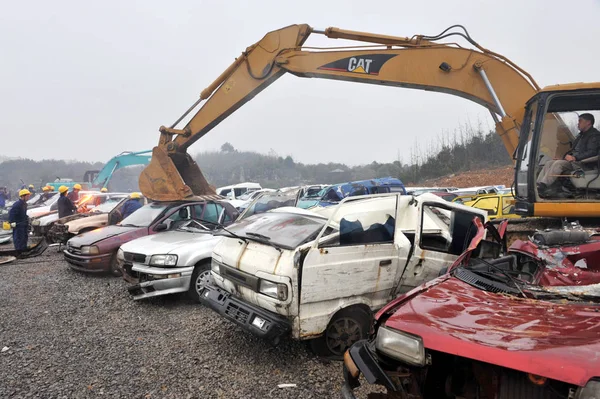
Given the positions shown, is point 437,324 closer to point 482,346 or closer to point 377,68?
point 482,346

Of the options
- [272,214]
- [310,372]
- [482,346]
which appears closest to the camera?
[482,346]

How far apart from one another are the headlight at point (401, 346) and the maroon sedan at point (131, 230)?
5.81 metres

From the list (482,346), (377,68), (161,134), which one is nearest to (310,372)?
(482,346)

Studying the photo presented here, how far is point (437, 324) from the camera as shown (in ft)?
6.52

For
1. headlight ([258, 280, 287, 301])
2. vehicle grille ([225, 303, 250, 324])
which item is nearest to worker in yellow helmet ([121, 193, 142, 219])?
vehicle grille ([225, 303, 250, 324])

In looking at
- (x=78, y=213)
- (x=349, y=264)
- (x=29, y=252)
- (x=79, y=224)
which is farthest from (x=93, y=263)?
(x=78, y=213)

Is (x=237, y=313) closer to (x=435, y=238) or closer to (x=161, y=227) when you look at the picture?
(x=435, y=238)

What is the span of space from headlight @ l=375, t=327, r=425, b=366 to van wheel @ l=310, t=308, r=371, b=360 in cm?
164

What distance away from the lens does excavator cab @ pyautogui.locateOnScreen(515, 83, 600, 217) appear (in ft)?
13.8

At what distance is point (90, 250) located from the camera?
22.7ft

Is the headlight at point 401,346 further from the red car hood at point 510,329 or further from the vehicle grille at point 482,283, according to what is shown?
the vehicle grille at point 482,283

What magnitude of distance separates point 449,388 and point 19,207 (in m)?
10.5

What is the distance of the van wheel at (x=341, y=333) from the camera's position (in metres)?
3.74

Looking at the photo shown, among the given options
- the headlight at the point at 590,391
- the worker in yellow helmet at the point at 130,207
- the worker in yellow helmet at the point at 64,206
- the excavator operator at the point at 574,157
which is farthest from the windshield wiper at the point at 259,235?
the worker in yellow helmet at the point at 64,206
